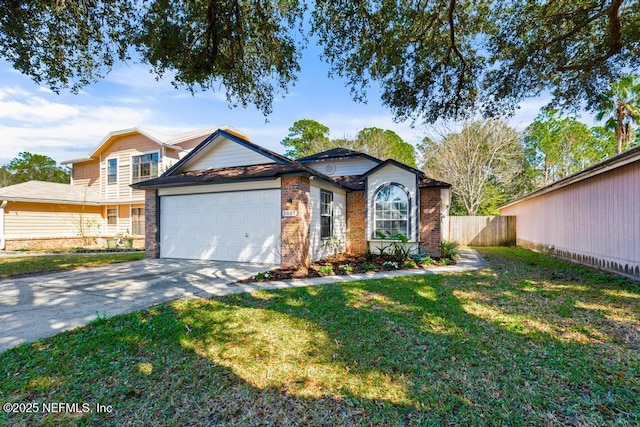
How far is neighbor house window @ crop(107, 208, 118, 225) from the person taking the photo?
18.8 metres

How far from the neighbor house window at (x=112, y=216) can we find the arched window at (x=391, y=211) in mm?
16987

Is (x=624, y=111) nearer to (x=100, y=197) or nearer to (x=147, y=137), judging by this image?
(x=147, y=137)

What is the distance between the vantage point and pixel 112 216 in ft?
62.2

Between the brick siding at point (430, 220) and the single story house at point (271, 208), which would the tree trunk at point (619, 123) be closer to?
the single story house at point (271, 208)

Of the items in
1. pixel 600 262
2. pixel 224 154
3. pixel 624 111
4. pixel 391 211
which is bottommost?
pixel 600 262

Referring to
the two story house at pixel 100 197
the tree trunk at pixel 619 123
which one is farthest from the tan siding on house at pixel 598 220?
the two story house at pixel 100 197

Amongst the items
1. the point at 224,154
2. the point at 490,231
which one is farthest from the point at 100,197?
the point at 490,231

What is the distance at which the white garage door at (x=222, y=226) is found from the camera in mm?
9242

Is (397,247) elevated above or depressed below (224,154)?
below

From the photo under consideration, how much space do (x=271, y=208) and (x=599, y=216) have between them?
9.51 meters

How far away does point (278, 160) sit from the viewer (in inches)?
379

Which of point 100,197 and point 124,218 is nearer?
point 124,218

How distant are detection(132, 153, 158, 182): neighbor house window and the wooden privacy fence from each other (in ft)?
63.6

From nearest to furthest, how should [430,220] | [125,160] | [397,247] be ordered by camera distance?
[397,247] → [430,220] → [125,160]
